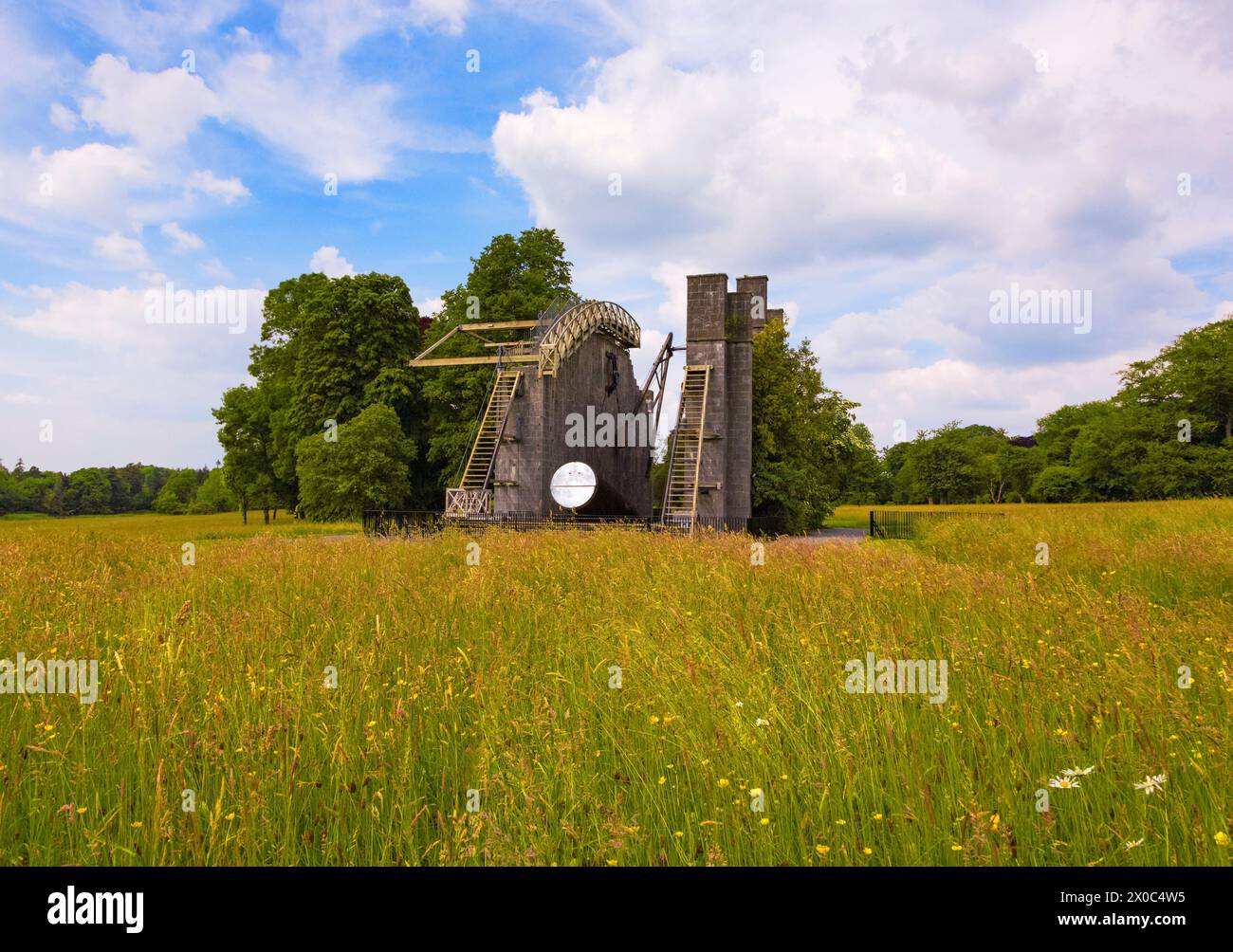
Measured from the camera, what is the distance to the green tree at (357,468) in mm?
31703

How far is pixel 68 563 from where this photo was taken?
10.4 meters

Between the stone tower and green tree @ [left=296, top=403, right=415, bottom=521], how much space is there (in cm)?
1493

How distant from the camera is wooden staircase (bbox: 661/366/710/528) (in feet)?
89.7

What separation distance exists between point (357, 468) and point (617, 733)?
99.2 feet

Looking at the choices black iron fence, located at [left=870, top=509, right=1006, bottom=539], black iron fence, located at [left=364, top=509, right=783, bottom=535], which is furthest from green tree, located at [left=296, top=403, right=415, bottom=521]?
black iron fence, located at [left=870, top=509, right=1006, bottom=539]

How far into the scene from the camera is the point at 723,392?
29203 millimetres

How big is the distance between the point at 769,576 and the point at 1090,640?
12.7 ft

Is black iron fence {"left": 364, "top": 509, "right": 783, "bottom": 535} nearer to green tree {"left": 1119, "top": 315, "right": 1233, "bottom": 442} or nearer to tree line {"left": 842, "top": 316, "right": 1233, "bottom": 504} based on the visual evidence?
tree line {"left": 842, "top": 316, "right": 1233, "bottom": 504}
